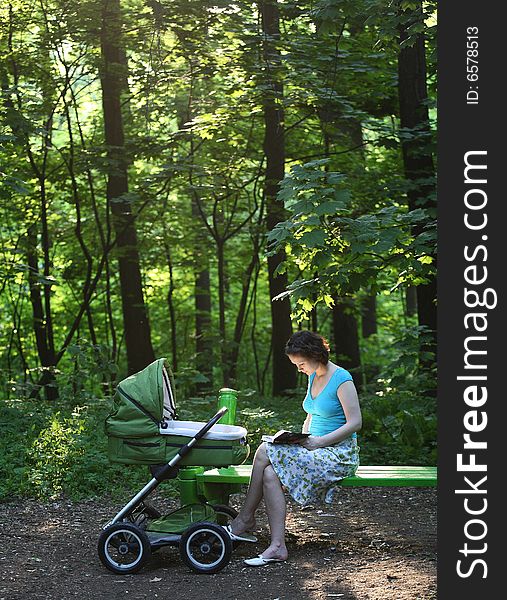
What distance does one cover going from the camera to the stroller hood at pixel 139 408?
17.9 feet

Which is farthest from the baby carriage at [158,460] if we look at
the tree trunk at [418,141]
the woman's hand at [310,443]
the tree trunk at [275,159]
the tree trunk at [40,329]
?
the tree trunk at [40,329]

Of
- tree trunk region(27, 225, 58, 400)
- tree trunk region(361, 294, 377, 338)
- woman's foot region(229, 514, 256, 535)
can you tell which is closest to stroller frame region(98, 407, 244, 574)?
woman's foot region(229, 514, 256, 535)

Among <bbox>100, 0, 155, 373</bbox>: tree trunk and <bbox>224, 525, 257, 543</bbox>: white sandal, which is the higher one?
<bbox>100, 0, 155, 373</bbox>: tree trunk

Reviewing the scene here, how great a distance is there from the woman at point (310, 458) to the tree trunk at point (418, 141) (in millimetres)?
4718

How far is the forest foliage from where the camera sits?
707 cm

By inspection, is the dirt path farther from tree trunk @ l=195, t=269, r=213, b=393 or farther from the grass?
tree trunk @ l=195, t=269, r=213, b=393

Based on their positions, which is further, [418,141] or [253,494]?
[418,141]

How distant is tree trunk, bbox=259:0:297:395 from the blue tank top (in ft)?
15.3

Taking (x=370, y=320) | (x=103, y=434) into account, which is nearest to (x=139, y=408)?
(x=103, y=434)

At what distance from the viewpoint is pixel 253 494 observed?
5621mm

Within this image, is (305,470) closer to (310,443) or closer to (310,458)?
(310,458)

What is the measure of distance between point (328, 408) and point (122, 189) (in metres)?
7.78

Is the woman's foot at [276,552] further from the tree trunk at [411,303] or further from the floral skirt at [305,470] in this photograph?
the tree trunk at [411,303]

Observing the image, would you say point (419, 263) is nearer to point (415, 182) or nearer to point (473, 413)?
point (473, 413)
